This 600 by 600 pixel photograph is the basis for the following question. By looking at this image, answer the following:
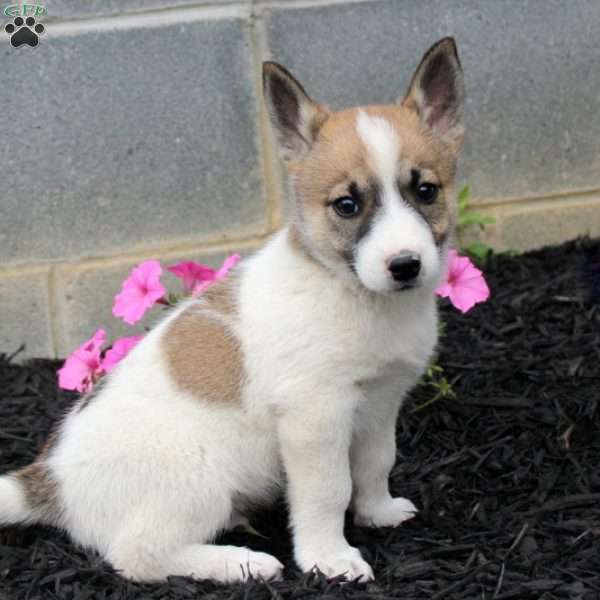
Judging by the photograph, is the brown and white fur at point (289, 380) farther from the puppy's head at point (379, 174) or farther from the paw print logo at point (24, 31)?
the paw print logo at point (24, 31)

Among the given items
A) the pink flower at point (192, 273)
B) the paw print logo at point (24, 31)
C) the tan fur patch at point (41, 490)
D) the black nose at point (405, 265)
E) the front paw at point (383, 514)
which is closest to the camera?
the black nose at point (405, 265)

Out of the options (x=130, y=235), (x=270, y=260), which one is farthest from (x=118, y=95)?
(x=270, y=260)

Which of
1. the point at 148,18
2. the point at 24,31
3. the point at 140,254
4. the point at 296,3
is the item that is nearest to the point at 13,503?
the point at 140,254

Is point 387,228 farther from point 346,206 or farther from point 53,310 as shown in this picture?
point 53,310

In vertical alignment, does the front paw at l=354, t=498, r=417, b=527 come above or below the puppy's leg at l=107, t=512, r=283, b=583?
below

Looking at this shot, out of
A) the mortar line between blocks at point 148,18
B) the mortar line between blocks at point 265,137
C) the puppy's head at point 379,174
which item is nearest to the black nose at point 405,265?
the puppy's head at point 379,174

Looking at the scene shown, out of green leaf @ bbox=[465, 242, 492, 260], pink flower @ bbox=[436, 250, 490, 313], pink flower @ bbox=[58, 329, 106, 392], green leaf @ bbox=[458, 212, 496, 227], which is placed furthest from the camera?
green leaf @ bbox=[465, 242, 492, 260]

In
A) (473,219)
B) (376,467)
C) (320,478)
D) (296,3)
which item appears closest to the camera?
(320,478)

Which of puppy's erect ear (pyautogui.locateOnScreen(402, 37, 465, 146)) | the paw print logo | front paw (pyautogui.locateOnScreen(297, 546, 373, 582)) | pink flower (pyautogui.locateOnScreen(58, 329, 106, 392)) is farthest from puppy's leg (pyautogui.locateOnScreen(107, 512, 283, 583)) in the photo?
the paw print logo

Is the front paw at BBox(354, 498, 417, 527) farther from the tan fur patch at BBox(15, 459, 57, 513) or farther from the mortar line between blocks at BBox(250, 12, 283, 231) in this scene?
the mortar line between blocks at BBox(250, 12, 283, 231)
